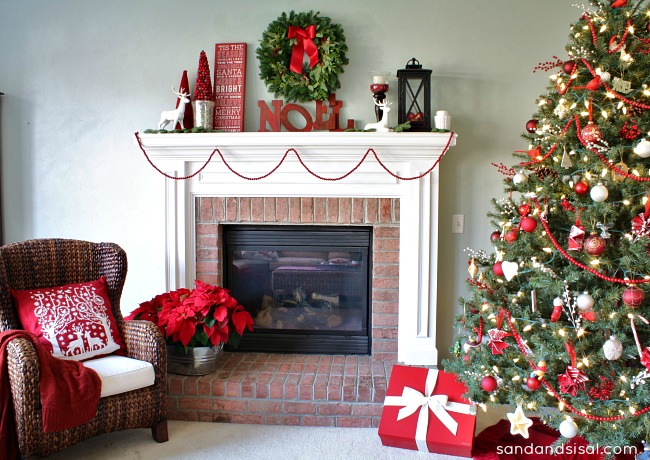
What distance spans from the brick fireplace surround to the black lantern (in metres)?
0.14

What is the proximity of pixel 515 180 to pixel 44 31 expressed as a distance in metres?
2.87

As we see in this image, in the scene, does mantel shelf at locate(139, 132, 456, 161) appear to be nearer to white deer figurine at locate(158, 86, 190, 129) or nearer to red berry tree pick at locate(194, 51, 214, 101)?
white deer figurine at locate(158, 86, 190, 129)

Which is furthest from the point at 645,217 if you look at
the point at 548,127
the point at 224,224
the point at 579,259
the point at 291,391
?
the point at 224,224

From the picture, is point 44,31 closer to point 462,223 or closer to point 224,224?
point 224,224

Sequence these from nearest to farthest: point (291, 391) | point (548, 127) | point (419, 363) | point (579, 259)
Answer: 1. point (579, 259)
2. point (548, 127)
3. point (291, 391)
4. point (419, 363)

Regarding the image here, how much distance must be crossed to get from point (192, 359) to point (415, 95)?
1.87 m

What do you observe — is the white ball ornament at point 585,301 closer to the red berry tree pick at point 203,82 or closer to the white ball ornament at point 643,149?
the white ball ornament at point 643,149

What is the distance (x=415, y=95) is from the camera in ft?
9.68

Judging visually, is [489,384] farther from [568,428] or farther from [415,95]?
[415,95]

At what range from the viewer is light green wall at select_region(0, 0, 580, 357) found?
3035 millimetres

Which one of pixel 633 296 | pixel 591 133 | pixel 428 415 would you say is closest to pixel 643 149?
pixel 591 133

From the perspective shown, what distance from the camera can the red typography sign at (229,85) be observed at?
10.2 ft

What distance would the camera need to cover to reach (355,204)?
306 centimetres

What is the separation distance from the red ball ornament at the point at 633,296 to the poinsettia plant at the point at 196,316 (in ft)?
5.91
